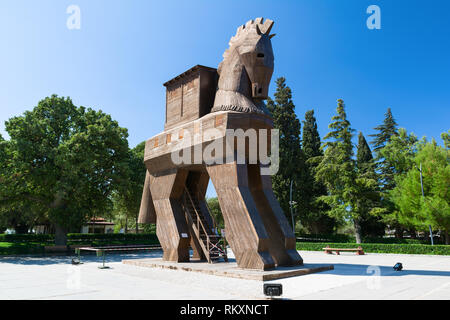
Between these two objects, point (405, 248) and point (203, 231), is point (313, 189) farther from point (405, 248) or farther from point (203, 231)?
point (203, 231)

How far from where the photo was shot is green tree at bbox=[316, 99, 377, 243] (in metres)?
29.9

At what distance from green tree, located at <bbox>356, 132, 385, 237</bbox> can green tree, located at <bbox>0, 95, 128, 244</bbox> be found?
21.0m

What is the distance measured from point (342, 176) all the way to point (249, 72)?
68.0ft

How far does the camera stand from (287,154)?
3562 cm

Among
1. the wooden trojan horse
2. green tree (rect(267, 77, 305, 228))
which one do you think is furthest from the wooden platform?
green tree (rect(267, 77, 305, 228))

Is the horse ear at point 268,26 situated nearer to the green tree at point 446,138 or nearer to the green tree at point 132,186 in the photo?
the green tree at point 132,186

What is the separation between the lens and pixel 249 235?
424 inches

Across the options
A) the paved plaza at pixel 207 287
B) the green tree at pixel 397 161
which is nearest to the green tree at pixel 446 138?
the green tree at pixel 397 161

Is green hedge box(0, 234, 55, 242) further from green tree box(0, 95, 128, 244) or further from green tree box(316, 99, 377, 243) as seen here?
green tree box(316, 99, 377, 243)

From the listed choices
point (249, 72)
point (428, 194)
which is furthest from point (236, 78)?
point (428, 194)

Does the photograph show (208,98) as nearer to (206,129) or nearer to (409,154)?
(206,129)
